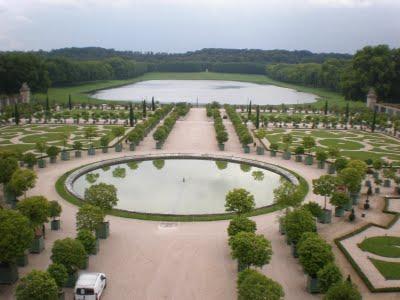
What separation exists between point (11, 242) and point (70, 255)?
2127 millimetres

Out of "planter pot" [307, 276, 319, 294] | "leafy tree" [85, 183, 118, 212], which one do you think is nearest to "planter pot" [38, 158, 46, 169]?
"leafy tree" [85, 183, 118, 212]

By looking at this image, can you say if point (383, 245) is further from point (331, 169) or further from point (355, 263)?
point (331, 169)

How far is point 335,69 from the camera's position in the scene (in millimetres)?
95750

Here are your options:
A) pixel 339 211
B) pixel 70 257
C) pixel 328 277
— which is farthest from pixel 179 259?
pixel 339 211

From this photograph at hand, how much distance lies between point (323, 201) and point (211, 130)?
25.2m

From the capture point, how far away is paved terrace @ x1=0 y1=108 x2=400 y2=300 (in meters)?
15.6

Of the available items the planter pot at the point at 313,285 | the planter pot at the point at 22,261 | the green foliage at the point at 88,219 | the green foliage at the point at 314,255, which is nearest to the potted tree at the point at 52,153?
the green foliage at the point at 88,219

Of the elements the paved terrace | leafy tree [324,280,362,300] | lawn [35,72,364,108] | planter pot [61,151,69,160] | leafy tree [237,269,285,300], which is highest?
lawn [35,72,364,108]

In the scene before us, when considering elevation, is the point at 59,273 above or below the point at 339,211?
above

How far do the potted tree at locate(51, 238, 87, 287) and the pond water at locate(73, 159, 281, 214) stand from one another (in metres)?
8.03

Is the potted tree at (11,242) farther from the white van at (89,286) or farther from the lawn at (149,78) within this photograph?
the lawn at (149,78)

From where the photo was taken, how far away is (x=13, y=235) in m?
15.8

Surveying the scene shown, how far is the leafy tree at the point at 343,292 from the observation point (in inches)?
524

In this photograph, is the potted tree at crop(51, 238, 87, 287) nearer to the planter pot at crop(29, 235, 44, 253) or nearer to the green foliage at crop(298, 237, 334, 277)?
the planter pot at crop(29, 235, 44, 253)
